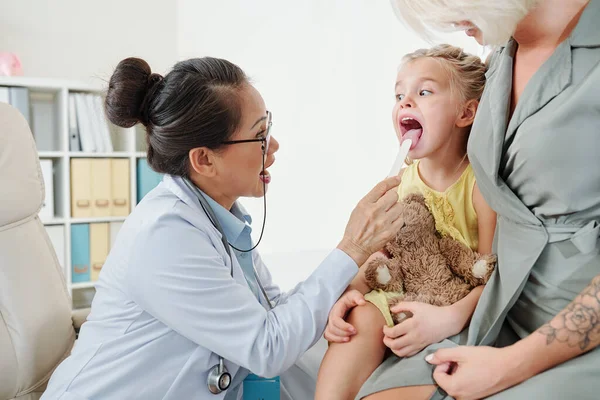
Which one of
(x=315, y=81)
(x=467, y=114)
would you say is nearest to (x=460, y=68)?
(x=467, y=114)

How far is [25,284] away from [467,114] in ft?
3.76

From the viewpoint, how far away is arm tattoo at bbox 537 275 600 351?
0.75m

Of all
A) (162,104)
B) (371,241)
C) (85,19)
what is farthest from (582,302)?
(85,19)

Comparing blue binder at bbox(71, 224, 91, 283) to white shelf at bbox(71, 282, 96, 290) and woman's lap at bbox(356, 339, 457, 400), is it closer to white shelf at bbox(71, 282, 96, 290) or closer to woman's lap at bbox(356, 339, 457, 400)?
white shelf at bbox(71, 282, 96, 290)

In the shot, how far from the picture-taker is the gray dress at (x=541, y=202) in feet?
2.62

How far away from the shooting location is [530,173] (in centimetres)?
86

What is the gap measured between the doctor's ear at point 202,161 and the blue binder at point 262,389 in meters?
0.49

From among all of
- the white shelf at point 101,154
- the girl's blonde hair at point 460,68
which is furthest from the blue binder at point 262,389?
the white shelf at point 101,154

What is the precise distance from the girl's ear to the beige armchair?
111 cm

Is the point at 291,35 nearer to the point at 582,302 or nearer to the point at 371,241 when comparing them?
the point at 371,241

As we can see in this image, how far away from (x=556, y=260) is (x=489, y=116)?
0.27m

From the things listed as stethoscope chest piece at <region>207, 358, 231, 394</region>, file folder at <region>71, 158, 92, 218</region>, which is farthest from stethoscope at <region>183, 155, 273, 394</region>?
file folder at <region>71, 158, 92, 218</region>

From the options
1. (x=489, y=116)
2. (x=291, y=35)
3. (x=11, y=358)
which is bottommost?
(x=11, y=358)

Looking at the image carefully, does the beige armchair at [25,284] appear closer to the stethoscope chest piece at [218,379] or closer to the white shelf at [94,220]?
the stethoscope chest piece at [218,379]
